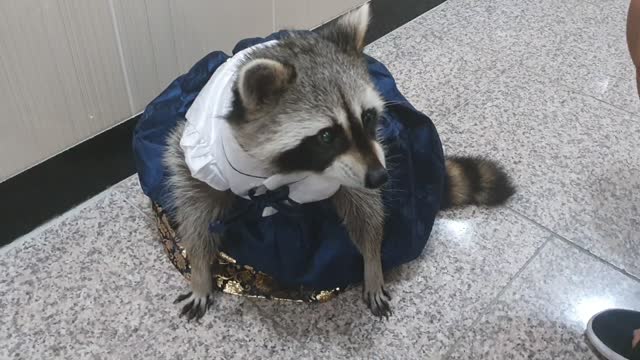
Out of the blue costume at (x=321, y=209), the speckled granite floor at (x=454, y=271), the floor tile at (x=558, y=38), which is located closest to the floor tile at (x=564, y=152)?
the speckled granite floor at (x=454, y=271)

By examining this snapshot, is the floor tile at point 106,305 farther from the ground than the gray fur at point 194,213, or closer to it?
closer to it

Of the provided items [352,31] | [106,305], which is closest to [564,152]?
[352,31]

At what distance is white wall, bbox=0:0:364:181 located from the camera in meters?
1.42

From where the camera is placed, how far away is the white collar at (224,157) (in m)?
1.22

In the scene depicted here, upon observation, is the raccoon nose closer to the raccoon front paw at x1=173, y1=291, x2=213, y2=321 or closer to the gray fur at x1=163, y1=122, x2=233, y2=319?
the gray fur at x1=163, y1=122, x2=233, y2=319

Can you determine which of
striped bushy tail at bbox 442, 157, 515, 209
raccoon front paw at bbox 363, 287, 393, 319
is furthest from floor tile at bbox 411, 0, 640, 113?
raccoon front paw at bbox 363, 287, 393, 319

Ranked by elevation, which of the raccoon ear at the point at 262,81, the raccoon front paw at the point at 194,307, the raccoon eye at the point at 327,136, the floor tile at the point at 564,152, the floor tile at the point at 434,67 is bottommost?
the raccoon front paw at the point at 194,307

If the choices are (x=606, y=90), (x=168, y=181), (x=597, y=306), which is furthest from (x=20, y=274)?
(x=606, y=90)

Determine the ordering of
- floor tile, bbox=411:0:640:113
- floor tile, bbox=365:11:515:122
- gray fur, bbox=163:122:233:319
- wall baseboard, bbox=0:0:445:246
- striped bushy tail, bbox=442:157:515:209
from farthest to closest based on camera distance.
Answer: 1. floor tile, bbox=411:0:640:113
2. floor tile, bbox=365:11:515:122
3. striped bushy tail, bbox=442:157:515:209
4. wall baseboard, bbox=0:0:445:246
5. gray fur, bbox=163:122:233:319

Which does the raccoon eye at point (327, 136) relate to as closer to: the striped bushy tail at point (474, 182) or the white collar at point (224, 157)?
the white collar at point (224, 157)

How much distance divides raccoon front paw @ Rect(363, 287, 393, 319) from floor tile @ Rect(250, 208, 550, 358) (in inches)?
0.7

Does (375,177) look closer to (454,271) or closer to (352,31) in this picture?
(352,31)

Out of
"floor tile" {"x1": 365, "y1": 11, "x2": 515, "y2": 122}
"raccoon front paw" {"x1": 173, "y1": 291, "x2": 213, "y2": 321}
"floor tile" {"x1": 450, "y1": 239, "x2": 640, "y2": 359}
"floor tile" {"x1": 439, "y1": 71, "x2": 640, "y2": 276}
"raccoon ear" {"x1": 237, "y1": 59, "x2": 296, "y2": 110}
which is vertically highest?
"raccoon ear" {"x1": 237, "y1": 59, "x2": 296, "y2": 110}

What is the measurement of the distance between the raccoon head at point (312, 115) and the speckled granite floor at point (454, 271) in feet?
1.54
